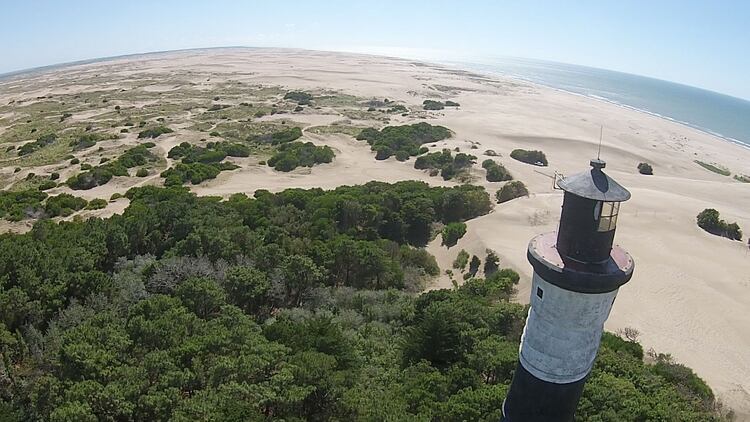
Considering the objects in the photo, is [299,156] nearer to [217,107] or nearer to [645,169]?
[217,107]

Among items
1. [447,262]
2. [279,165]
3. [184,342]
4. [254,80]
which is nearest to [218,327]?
[184,342]

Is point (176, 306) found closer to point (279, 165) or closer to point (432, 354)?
point (432, 354)

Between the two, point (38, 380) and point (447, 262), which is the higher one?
point (38, 380)

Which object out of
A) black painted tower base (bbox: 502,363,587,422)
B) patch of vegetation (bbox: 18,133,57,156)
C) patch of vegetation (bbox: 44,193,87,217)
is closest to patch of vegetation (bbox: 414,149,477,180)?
patch of vegetation (bbox: 44,193,87,217)

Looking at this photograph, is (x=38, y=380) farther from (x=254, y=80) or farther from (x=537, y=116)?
(x=254, y=80)

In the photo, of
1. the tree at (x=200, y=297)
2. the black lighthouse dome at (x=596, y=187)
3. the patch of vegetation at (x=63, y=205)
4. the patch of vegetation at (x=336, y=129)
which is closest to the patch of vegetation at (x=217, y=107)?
the patch of vegetation at (x=336, y=129)

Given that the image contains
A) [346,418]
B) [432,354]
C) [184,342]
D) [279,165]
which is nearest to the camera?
[346,418]

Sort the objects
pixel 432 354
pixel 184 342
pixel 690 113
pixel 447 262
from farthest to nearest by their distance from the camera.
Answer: pixel 690 113 → pixel 447 262 → pixel 432 354 → pixel 184 342

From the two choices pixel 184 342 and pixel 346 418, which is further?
pixel 184 342
